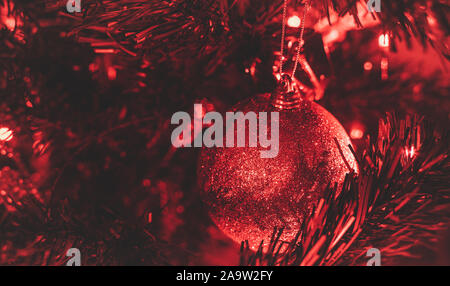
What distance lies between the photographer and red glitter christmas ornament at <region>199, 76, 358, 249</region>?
399 millimetres

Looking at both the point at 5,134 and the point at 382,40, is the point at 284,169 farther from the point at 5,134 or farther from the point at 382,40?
the point at 5,134

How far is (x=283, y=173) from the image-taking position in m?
0.40

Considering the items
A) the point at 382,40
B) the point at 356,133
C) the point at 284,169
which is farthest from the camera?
the point at 356,133

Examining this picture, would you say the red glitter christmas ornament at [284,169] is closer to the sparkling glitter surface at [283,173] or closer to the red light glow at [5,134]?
the sparkling glitter surface at [283,173]

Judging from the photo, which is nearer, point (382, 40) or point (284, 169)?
point (284, 169)

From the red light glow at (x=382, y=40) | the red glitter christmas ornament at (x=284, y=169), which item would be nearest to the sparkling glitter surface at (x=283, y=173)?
the red glitter christmas ornament at (x=284, y=169)

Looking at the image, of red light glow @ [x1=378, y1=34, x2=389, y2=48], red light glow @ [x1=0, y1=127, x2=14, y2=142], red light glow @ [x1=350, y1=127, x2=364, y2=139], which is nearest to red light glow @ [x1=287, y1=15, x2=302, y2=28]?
red light glow @ [x1=378, y1=34, x2=389, y2=48]

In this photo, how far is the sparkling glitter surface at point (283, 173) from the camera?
40 cm

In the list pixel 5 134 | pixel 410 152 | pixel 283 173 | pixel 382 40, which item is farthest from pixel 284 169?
pixel 5 134

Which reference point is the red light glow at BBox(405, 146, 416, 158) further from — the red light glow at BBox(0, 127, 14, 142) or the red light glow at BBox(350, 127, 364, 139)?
the red light glow at BBox(0, 127, 14, 142)

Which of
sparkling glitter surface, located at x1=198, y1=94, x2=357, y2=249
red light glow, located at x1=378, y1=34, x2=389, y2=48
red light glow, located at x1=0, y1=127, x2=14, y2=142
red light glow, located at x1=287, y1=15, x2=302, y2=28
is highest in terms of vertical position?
red light glow, located at x1=287, y1=15, x2=302, y2=28
